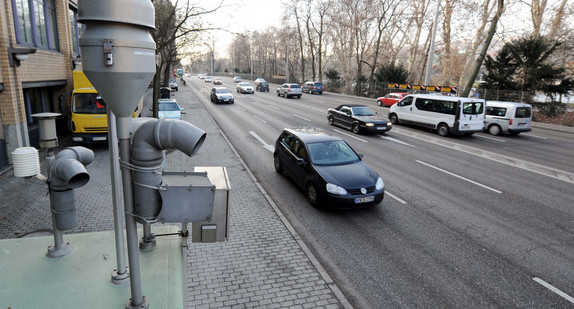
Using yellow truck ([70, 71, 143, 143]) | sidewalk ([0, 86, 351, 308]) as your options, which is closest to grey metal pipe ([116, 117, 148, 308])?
sidewalk ([0, 86, 351, 308])

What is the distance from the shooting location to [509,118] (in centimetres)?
1858

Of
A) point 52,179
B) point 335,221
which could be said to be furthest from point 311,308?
point 52,179

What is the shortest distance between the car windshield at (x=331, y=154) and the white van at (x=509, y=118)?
14.0 m

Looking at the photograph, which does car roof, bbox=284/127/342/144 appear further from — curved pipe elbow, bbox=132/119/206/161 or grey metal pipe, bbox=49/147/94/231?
curved pipe elbow, bbox=132/119/206/161

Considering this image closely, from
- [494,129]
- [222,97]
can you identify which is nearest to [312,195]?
[494,129]

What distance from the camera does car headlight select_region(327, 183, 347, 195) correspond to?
7.60 m

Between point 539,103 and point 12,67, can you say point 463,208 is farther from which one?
point 539,103

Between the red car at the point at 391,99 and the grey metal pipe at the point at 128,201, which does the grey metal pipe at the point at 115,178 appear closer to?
the grey metal pipe at the point at 128,201

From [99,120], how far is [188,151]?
11.9 m

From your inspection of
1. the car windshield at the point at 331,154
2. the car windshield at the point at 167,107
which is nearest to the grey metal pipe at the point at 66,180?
the car windshield at the point at 331,154

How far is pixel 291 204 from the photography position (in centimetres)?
854

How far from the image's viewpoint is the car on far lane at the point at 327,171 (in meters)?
7.65

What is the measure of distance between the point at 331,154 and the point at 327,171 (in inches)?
34.9

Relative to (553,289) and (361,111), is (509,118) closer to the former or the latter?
(361,111)
